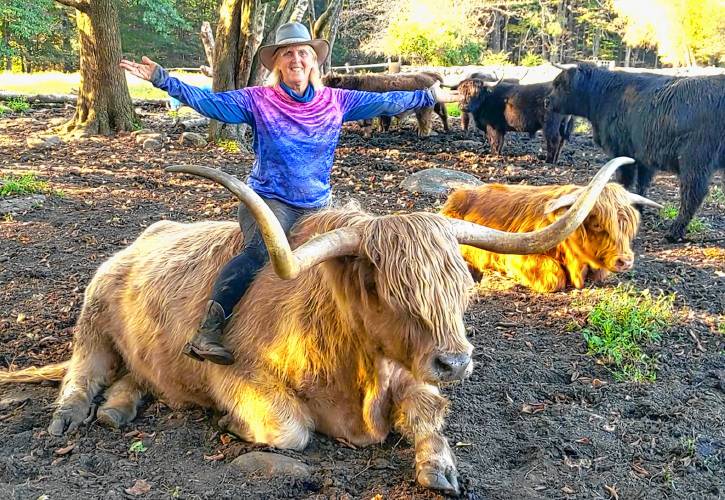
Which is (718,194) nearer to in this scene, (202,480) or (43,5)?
(202,480)

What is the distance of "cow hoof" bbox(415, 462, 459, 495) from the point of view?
3047 mm

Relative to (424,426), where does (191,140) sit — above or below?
above

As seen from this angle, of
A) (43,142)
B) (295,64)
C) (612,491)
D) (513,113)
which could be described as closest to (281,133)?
(295,64)

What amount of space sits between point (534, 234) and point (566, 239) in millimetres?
2451

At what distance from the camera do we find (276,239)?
251 cm

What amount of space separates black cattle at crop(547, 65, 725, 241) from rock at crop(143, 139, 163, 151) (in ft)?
25.6

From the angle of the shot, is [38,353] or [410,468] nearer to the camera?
[410,468]

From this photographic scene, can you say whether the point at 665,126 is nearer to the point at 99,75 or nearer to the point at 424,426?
the point at 424,426

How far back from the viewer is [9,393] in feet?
13.3

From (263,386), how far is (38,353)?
85.9 inches

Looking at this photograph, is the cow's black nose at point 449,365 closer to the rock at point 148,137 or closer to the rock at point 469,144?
the rock at point 148,137

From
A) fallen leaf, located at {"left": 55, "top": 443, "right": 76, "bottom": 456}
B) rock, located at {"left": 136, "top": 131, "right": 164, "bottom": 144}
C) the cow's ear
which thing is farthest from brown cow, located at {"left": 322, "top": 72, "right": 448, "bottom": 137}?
fallen leaf, located at {"left": 55, "top": 443, "right": 76, "bottom": 456}

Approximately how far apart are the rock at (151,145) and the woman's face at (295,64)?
8.69 m

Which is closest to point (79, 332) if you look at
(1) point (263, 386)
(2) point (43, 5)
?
(1) point (263, 386)
